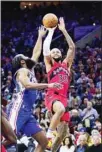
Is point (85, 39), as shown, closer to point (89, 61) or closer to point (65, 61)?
point (89, 61)

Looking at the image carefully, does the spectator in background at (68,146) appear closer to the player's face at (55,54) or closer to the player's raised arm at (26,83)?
the player's face at (55,54)

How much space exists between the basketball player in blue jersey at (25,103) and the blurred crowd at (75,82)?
4.70ft

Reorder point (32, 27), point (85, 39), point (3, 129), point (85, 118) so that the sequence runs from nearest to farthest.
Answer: point (3, 129) → point (85, 118) → point (85, 39) → point (32, 27)

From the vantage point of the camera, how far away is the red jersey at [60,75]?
9516 millimetres

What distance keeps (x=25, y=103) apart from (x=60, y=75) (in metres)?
1.12

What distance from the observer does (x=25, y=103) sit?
340 inches

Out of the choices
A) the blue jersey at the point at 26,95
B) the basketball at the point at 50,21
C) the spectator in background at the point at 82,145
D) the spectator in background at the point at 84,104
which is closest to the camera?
the blue jersey at the point at 26,95

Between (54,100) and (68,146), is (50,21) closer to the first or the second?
(54,100)

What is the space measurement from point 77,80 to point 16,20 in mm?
10938

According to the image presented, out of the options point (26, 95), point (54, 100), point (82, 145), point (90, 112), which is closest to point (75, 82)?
point (90, 112)

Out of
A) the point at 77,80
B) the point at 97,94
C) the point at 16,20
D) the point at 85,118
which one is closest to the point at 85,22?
the point at 16,20

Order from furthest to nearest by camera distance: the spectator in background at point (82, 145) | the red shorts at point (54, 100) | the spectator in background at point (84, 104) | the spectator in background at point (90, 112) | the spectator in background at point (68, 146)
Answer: the spectator in background at point (84, 104)
the spectator in background at point (90, 112)
the spectator in background at point (68, 146)
the spectator in background at point (82, 145)
the red shorts at point (54, 100)

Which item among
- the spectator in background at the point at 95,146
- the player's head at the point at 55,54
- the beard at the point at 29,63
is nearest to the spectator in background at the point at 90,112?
the spectator in background at the point at 95,146

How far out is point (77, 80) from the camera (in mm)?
18312
